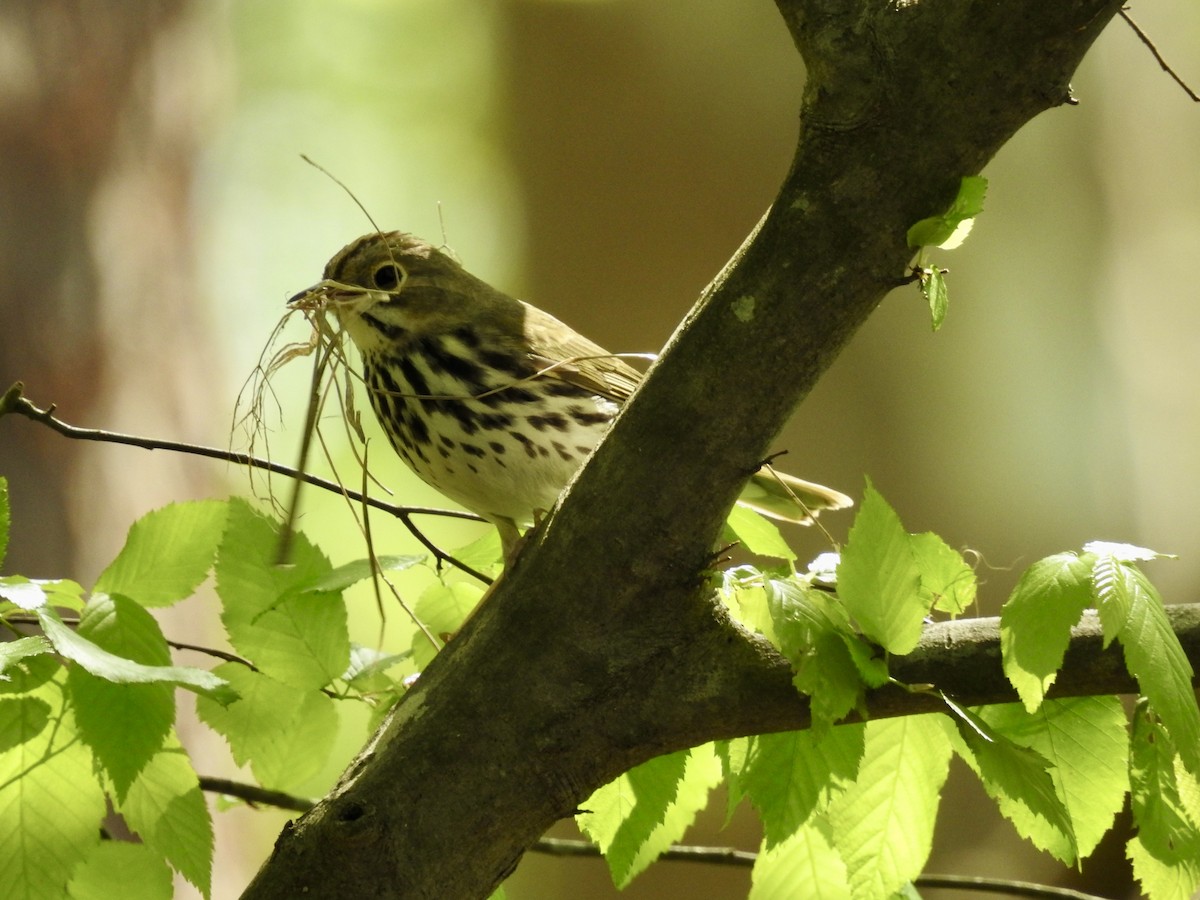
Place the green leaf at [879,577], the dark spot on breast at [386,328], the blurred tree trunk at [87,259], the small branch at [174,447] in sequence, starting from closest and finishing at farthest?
the green leaf at [879,577] < the small branch at [174,447] < the dark spot on breast at [386,328] < the blurred tree trunk at [87,259]

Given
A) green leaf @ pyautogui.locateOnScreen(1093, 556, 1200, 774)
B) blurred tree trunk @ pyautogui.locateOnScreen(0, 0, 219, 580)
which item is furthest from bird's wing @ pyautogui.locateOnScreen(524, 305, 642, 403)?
blurred tree trunk @ pyautogui.locateOnScreen(0, 0, 219, 580)

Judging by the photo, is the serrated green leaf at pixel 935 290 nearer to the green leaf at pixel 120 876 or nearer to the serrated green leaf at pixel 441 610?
the serrated green leaf at pixel 441 610

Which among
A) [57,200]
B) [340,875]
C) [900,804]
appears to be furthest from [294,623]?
[57,200]

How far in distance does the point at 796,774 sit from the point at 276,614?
0.53m

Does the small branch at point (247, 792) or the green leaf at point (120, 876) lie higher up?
the green leaf at point (120, 876)

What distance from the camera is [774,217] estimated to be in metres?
0.90

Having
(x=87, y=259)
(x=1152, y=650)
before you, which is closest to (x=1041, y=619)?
(x=1152, y=650)

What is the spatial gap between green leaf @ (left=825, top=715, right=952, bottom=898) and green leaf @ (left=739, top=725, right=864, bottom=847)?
5 cm

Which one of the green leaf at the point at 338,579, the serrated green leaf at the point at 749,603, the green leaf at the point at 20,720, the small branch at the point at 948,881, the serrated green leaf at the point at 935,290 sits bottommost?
the small branch at the point at 948,881

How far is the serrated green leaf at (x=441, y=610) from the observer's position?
1.32 metres

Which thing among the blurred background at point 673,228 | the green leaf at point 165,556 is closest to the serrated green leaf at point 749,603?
the green leaf at point 165,556

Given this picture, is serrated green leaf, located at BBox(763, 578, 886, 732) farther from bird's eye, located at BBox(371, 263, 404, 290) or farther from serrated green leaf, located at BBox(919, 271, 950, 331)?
bird's eye, located at BBox(371, 263, 404, 290)

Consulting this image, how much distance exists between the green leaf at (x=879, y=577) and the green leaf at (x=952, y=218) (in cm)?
19

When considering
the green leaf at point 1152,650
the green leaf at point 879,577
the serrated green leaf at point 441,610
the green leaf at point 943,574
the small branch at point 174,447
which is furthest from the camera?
the serrated green leaf at point 441,610
